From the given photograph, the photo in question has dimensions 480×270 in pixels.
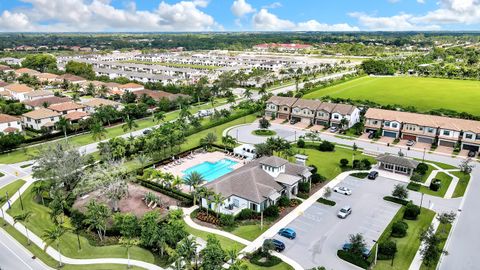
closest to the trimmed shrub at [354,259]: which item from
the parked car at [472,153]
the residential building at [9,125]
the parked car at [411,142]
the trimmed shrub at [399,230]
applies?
the trimmed shrub at [399,230]

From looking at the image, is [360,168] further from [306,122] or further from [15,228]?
[15,228]

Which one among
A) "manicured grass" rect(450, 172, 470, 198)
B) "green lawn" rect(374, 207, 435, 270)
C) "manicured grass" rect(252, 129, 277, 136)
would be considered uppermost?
"manicured grass" rect(252, 129, 277, 136)

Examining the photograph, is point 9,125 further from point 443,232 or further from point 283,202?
point 443,232

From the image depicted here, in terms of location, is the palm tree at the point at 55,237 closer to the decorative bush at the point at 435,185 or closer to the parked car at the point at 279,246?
the parked car at the point at 279,246

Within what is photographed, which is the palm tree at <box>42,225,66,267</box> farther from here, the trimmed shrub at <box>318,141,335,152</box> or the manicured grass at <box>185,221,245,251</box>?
the trimmed shrub at <box>318,141,335,152</box>

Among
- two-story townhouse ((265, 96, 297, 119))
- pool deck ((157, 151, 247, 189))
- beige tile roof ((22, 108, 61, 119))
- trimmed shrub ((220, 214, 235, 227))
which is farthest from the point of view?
two-story townhouse ((265, 96, 297, 119))

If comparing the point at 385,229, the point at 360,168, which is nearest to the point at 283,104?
the point at 360,168

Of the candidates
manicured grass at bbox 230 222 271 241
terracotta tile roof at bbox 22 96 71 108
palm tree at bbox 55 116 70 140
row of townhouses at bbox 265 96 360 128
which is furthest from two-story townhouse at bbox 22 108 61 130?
manicured grass at bbox 230 222 271 241
